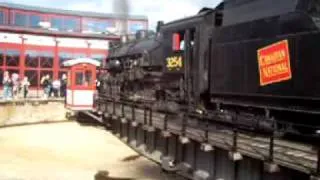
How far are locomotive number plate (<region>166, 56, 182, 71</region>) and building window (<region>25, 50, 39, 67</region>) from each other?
88.2 feet

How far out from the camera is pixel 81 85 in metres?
37.3

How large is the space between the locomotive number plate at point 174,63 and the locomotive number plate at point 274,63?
5.59 meters

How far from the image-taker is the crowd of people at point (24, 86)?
3931 cm

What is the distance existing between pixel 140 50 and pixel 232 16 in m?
12.1

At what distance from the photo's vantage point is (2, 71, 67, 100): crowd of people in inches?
1548

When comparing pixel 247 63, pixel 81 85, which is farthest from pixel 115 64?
pixel 247 63

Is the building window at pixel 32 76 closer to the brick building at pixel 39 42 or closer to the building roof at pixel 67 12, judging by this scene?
the brick building at pixel 39 42

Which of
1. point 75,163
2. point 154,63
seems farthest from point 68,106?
point 154,63

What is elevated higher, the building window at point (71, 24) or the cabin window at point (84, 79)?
the building window at point (71, 24)

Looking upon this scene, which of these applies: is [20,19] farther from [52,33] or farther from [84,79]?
[84,79]

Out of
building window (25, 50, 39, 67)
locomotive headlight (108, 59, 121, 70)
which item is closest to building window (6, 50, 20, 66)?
building window (25, 50, 39, 67)

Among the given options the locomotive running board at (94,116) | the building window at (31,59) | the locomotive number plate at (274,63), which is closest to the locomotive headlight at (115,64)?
the locomotive running board at (94,116)

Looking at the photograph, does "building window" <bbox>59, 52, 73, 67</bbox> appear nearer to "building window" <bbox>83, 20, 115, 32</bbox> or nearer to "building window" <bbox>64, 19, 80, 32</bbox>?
"building window" <bbox>64, 19, 80, 32</bbox>

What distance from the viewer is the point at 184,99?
18.5 metres
